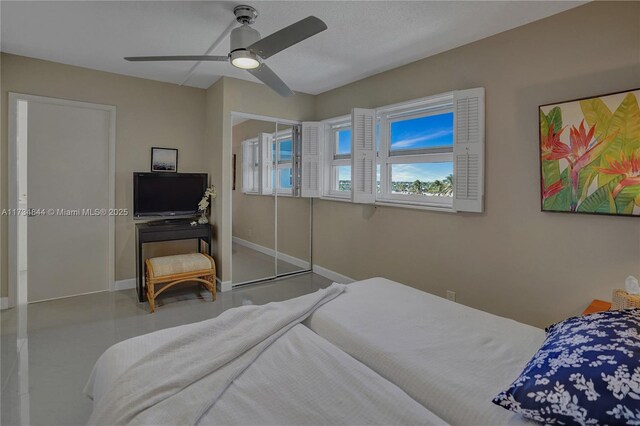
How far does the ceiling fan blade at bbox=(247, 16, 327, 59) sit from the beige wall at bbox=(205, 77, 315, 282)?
1.88 meters

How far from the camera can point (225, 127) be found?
4039 mm

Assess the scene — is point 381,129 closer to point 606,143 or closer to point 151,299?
point 606,143

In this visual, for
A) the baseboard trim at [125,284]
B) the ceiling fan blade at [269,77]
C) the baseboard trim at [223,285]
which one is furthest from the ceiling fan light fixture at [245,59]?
the baseboard trim at [125,284]

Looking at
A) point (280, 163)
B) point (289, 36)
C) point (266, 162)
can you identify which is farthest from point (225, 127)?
point (289, 36)

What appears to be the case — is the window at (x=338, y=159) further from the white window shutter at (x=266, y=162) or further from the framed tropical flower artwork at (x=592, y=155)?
the framed tropical flower artwork at (x=592, y=155)

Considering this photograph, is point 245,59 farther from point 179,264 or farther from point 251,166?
point 179,264

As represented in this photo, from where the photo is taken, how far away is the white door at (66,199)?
3660 millimetres

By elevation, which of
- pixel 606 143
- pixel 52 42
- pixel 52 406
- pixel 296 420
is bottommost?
pixel 52 406

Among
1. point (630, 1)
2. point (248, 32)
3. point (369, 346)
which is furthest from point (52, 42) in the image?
point (630, 1)

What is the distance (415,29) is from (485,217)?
1.72m

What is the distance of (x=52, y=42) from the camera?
10.2 feet

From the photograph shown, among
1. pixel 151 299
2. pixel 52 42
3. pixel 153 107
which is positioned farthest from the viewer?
pixel 153 107

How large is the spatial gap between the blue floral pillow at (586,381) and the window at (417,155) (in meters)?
2.17

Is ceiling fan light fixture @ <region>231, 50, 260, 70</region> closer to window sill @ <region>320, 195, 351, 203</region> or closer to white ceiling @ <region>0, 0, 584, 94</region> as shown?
white ceiling @ <region>0, 0, 584, 94</region>
